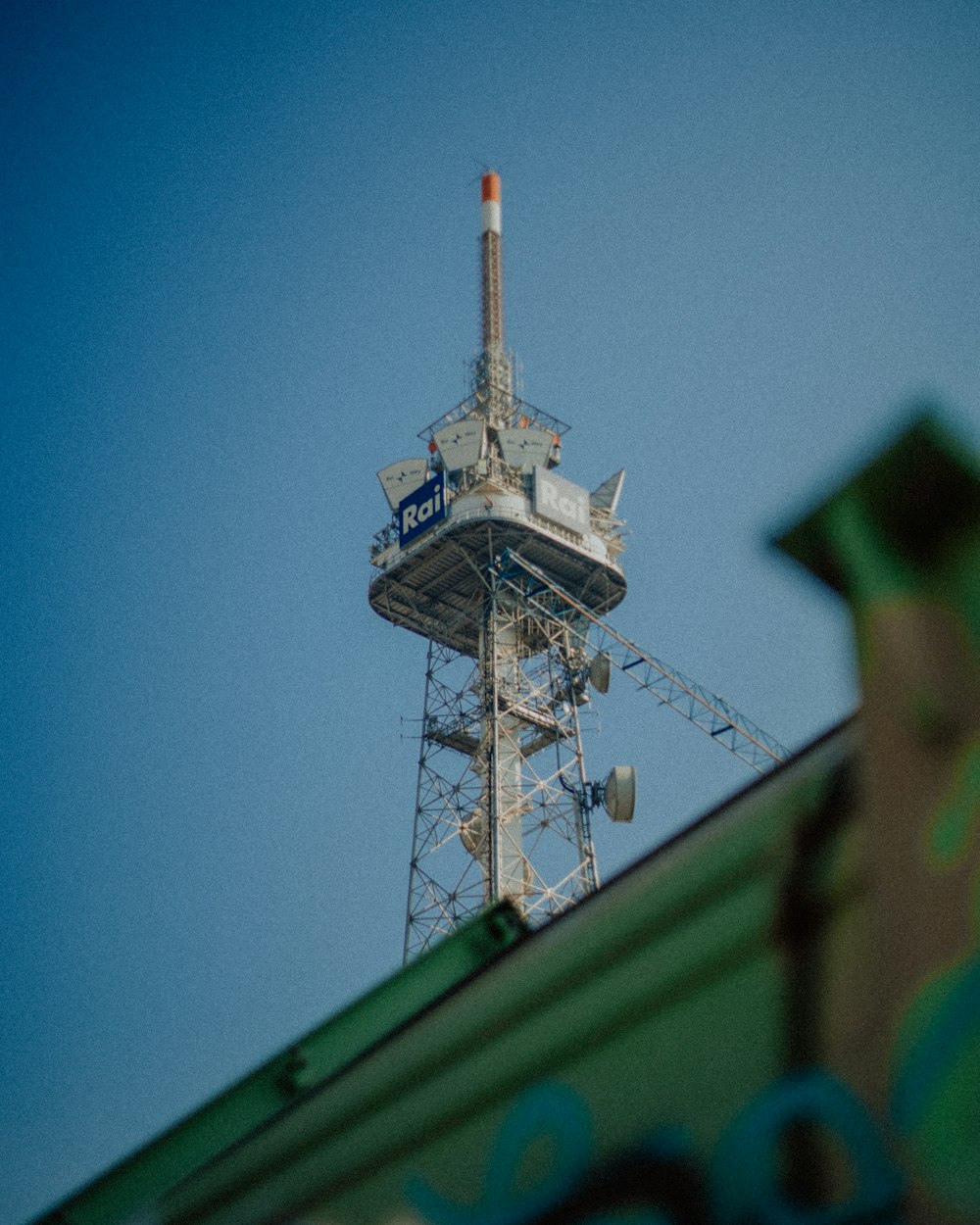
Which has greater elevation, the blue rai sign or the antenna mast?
the antenna mast

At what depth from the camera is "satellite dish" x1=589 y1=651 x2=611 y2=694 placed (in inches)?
1092

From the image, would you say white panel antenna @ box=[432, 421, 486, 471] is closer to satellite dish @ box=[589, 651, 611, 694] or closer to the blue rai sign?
the blue rai sign

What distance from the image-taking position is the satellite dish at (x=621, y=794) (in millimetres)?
24562

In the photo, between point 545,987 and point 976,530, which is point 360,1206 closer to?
point 545,987

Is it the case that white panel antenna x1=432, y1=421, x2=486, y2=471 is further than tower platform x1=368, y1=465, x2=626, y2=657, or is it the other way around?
white panel antenna x1=432, y1=421, x2=486, y2=471

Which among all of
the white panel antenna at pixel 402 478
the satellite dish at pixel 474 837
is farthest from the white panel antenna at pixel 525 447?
the satellite dish at pixel 474 837

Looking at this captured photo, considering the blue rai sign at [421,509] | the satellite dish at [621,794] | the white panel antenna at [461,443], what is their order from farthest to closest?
the white panel antenna at [461,443], the blue rai sign at [421,509], the satellite dish at [621,794]

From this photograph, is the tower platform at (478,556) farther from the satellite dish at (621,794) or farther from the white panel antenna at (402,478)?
the satellite dish at (621,794)

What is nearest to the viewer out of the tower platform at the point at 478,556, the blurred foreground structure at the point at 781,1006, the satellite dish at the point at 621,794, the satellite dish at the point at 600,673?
the blurred foreground structure at the point at 781,1006

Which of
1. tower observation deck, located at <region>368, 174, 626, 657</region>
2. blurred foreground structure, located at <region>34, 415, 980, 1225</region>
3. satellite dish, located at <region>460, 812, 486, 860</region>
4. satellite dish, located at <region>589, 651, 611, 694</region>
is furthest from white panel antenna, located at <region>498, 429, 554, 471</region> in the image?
blurred foreground structure, located at <region>34, 415, 980, 1225</region>

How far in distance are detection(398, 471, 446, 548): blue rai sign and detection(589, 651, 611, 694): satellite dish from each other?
6.02m

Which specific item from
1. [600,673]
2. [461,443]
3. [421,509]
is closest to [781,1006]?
[600,673]

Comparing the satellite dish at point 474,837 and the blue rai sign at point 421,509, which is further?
the blue rai sign at point 421,509

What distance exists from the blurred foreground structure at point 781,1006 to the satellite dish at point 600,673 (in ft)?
83.8
